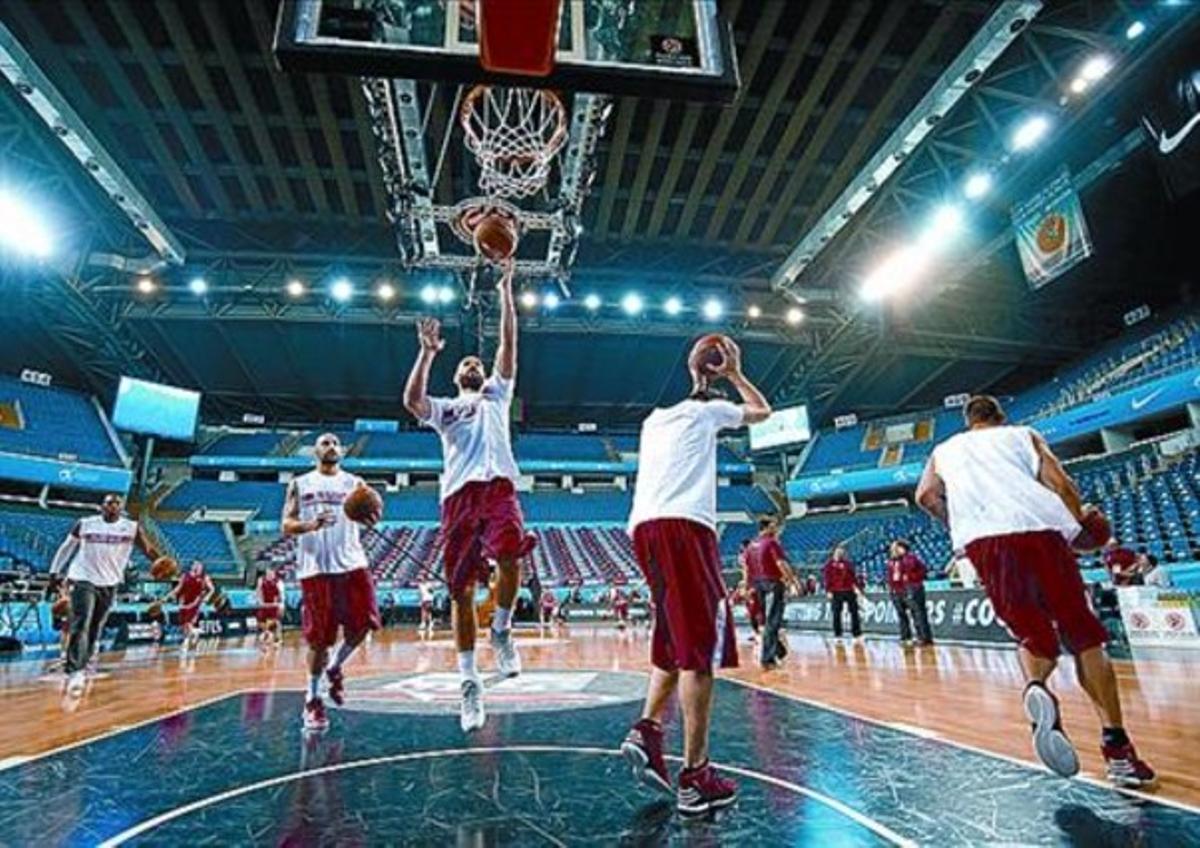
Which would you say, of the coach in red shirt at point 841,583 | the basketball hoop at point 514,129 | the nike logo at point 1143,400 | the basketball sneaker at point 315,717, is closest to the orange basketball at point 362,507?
the basketball sneaker at point 315,717

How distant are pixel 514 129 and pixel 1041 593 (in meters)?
8.13

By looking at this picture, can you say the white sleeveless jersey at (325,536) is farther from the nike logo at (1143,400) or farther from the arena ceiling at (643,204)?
the nike logo at (1143,400)

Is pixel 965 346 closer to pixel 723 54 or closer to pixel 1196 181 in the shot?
pixel 1196 181

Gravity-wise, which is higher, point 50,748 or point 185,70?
point 185,70

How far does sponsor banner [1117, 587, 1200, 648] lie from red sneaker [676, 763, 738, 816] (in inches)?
360

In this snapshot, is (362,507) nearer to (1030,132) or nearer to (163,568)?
(163,568)

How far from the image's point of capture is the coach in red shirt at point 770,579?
8.36 meters

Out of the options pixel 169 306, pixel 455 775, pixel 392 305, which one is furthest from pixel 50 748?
pixel 169 306

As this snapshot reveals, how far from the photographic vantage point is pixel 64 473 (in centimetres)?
2270

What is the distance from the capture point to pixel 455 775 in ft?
10.1

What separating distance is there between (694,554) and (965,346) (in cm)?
2482

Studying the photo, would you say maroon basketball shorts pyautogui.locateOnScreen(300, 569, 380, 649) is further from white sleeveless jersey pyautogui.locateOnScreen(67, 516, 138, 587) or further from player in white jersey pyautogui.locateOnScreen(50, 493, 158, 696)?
white sleeveless jersey pyautogui.locateOnScreen(67, 516, 138, 587)

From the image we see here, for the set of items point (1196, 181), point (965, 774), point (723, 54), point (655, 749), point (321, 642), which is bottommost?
point (965, 774)

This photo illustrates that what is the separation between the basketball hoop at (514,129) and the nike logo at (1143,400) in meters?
17.5
